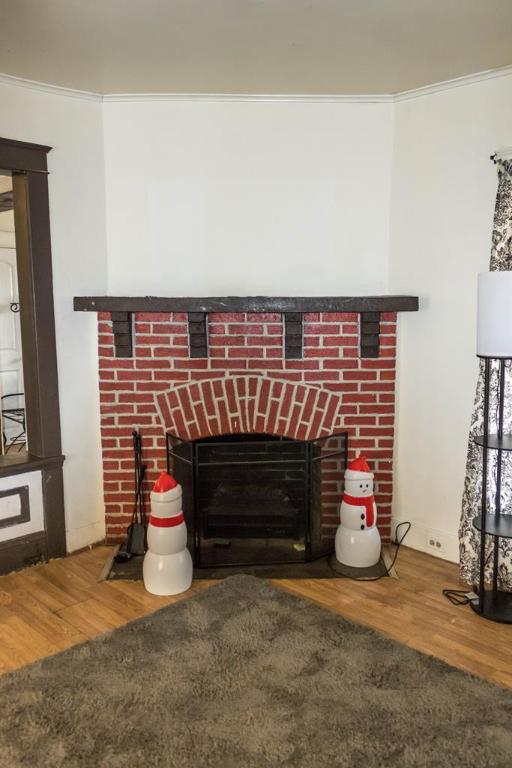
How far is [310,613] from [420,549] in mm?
939

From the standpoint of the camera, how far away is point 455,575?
121 inches

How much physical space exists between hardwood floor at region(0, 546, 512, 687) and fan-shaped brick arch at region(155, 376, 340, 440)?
2.65 ft

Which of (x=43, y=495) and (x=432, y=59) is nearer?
(x=432, y=59)

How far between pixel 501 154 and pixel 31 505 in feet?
9.49

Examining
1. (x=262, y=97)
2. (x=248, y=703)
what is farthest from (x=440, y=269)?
(x=248, y=703)

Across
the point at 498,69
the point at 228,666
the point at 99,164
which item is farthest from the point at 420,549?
the point at 99,164

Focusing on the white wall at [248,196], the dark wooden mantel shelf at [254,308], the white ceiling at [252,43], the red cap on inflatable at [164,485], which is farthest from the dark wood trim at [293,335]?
the white ceiling at [252,43]

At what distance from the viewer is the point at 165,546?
9.45 feet

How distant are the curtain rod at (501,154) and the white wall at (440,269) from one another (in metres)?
0.10

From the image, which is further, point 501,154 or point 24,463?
point 24,463

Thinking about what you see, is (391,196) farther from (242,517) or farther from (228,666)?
(228,666)

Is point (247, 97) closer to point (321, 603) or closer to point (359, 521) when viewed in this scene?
point (359, 521)

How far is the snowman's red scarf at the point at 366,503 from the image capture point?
312 cm

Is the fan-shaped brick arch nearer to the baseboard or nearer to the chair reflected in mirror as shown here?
the baseboard
